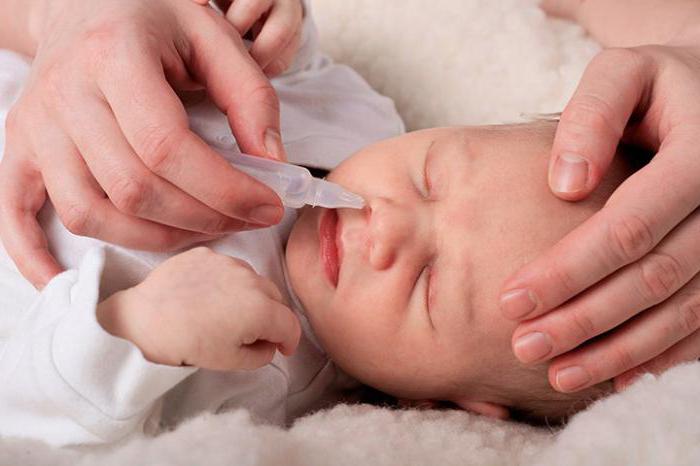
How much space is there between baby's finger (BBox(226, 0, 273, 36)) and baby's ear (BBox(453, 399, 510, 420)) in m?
0.61

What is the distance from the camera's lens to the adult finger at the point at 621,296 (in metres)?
0.89

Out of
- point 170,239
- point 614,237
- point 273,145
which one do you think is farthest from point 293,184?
point 614,237

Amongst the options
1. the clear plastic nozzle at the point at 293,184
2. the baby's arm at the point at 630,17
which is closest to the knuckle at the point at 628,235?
the clear plastic nozzle at the point at 293,184

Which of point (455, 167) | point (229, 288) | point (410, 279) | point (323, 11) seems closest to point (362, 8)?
point (323, 11)

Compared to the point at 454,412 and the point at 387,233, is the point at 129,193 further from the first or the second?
the point at 454,412

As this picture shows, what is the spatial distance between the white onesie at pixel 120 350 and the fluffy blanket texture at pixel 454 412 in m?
0.07

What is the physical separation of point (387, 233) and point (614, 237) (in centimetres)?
28

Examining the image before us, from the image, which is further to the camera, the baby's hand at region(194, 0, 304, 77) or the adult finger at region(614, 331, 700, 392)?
the baby's hand at region(194, 0, 304, 77)

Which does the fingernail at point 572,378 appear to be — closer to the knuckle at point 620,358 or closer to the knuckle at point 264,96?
the knuckle at point 620,358

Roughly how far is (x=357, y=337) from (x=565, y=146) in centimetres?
36

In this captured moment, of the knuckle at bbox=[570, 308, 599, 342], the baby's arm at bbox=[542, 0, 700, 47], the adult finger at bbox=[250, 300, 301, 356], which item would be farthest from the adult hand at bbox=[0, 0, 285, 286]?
the baby's arm at bbox=[542, 0, 700, 47]

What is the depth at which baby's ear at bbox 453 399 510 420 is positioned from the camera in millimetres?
1117

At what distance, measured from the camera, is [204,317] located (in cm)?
89

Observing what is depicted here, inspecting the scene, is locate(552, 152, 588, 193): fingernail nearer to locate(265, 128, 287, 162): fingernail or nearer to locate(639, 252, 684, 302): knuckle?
locate(639, 252, 684, 302): knuckle
